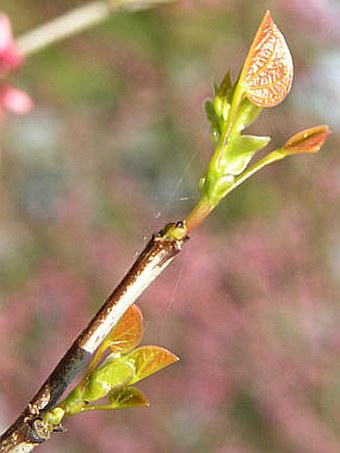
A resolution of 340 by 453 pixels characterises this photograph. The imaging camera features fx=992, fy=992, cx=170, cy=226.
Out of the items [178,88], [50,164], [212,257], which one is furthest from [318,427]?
[50,164]

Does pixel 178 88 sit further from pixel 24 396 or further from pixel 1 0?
pixel 24 396

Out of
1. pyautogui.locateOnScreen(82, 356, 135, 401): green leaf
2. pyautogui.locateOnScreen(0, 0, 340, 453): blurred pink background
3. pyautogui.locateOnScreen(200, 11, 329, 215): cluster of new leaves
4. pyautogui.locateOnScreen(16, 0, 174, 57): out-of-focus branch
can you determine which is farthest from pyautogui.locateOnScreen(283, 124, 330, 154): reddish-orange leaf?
pyautogui.locateOnScreen(0, 0, 340, 453): blurred pink background

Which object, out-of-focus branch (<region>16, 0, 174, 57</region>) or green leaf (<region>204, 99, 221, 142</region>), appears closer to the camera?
green leaf (<region>204, 99, 221, 142</region>)

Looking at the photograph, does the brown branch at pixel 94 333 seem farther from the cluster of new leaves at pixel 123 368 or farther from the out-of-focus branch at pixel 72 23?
the out-of-focus branch at pixel 72 23

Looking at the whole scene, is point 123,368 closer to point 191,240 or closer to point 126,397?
point 126,397

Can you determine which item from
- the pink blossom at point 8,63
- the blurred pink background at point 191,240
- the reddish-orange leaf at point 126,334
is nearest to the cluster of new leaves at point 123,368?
the reddish-orange leaf at point 126,334

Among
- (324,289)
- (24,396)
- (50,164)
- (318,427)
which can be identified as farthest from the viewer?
(50,164)

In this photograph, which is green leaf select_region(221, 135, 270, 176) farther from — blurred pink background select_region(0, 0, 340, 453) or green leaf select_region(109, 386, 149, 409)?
blurred pink background select_region(0, 0, 340, 453)

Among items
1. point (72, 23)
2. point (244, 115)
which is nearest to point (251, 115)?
point (244, 115)
